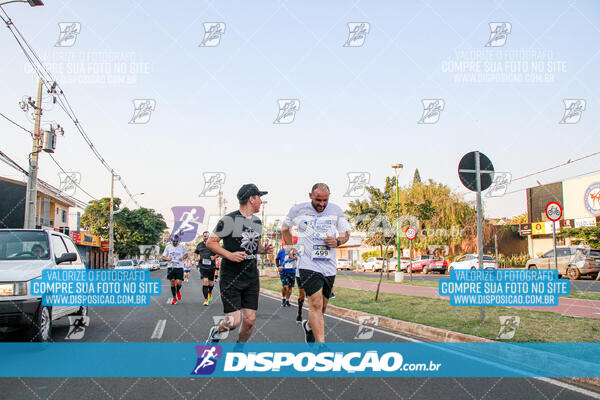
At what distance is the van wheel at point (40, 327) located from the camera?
20.8 ft

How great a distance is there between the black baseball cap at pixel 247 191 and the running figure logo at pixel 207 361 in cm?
169

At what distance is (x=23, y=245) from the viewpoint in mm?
7426

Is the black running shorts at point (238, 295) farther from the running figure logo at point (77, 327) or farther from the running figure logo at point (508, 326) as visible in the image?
the running figure logo at point (508, 326)

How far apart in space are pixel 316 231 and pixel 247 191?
1.05 m

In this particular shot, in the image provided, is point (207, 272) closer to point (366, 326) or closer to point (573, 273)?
point (366, 326)

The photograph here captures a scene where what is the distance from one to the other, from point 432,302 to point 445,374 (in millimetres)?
7450

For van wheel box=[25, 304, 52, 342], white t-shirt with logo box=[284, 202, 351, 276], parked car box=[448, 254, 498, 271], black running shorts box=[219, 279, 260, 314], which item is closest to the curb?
white t-shirt with logo box=[284, 202, 351, 276]

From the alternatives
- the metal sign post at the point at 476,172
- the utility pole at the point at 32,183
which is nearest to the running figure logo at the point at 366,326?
the metal sign post at the point at 476,172

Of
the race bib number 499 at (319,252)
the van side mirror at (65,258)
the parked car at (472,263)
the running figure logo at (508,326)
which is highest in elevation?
the race bib number 499 at (319,252)

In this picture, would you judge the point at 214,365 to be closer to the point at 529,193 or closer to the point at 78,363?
the point at 78,363

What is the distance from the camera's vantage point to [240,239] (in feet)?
17.0

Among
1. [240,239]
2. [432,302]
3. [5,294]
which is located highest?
[240,239]

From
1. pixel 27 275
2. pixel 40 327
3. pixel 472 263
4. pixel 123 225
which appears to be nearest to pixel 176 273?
pixel 40 327

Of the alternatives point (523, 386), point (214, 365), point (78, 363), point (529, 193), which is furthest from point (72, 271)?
point (529, 193)
